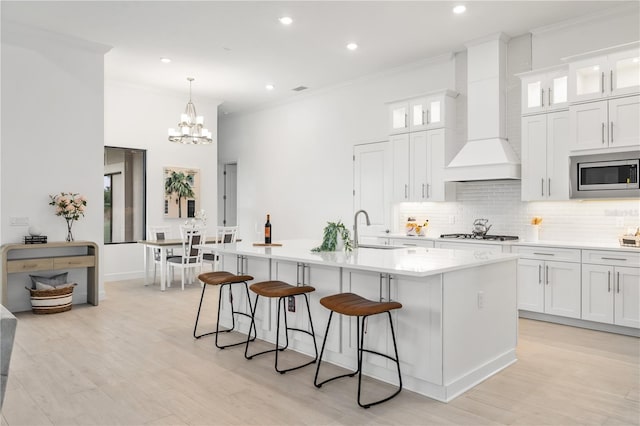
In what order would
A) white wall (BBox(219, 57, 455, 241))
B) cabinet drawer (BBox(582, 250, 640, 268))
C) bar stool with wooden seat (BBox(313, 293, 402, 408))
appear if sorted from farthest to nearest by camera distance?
white wall (BBox(219, 57, 455, 241)) → cabinet drawer (BBox(582, 250, 640, 268)) → bar stool with wooden seat (BBox(313, 293, 402, 408))

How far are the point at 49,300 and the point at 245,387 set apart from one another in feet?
11.3

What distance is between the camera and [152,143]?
8.00 metres

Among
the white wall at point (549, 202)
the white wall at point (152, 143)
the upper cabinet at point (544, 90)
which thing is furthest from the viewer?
the white wall at point (152, 143)

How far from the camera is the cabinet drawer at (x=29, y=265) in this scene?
5.06 meters

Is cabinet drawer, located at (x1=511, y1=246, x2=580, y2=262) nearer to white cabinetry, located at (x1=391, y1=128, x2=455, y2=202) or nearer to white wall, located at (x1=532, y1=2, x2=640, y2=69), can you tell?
white cabinetry, located at (x1=391, y1=128, x2=455, y2=202)

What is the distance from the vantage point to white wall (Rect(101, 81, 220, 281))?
7.54 m

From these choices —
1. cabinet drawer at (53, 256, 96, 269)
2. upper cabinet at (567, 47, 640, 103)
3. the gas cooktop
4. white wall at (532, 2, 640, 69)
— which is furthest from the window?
upper cabinet at (567, 47, 640, 103)

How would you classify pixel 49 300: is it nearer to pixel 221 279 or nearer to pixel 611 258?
pixel 221 279

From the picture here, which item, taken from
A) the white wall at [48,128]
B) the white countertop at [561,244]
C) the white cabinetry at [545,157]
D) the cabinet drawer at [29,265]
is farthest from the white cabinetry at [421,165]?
the cabinet drawer at [29,265]

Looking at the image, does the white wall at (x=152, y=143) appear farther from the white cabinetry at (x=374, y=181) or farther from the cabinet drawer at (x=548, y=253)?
the cabinet drawer at (x=548, y=253)

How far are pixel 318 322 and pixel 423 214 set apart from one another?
11.5 ft

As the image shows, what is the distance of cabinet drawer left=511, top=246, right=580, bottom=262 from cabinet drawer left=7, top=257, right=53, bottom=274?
552 cm

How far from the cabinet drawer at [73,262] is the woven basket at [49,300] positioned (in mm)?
289

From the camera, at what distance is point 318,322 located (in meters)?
3.70
